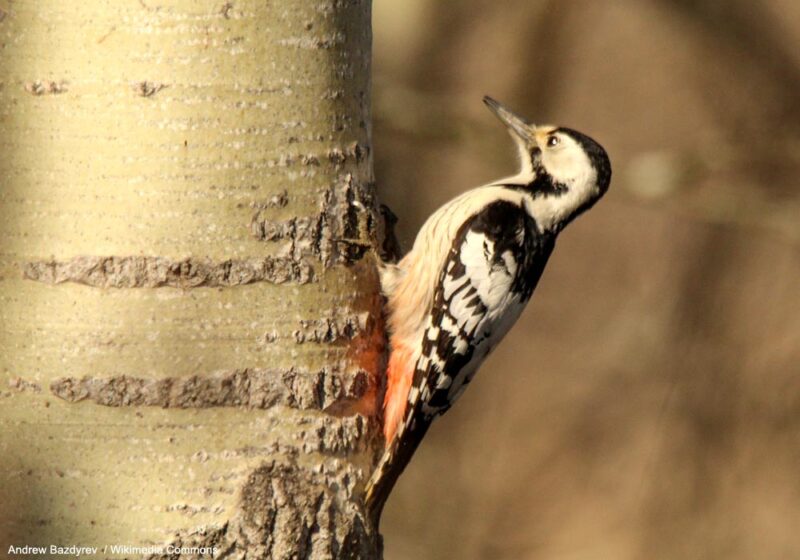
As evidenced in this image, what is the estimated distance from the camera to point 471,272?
11.5ft

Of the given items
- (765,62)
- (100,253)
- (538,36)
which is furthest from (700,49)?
(100,253)

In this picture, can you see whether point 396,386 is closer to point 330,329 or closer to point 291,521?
point 330,329

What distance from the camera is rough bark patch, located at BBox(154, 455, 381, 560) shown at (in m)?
2.36

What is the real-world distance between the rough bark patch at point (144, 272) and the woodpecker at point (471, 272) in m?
0.67

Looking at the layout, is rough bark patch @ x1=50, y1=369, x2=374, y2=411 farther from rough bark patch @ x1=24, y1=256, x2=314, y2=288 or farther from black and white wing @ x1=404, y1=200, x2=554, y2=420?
black and white wing @ x1=404, y1=200, x2=554, y2=420

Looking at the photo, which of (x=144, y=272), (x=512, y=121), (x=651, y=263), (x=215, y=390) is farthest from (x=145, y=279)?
(x=651, y=263)

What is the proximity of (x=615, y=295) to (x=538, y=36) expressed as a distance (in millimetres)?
1461

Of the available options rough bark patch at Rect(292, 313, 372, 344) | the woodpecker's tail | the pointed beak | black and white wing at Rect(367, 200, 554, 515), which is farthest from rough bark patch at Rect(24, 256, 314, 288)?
the pointed beak

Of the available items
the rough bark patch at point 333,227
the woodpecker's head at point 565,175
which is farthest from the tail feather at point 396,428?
the woodpecker's head at point 565,175

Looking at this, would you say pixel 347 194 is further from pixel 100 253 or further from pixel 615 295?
pixel 615 295

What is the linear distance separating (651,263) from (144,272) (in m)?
4.47

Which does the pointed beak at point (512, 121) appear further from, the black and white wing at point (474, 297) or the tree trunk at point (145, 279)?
the tree trunk at point (145, 279)

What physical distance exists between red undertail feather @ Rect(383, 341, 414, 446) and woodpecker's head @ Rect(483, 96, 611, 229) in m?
0.79

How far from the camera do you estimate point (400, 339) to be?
124 inches
